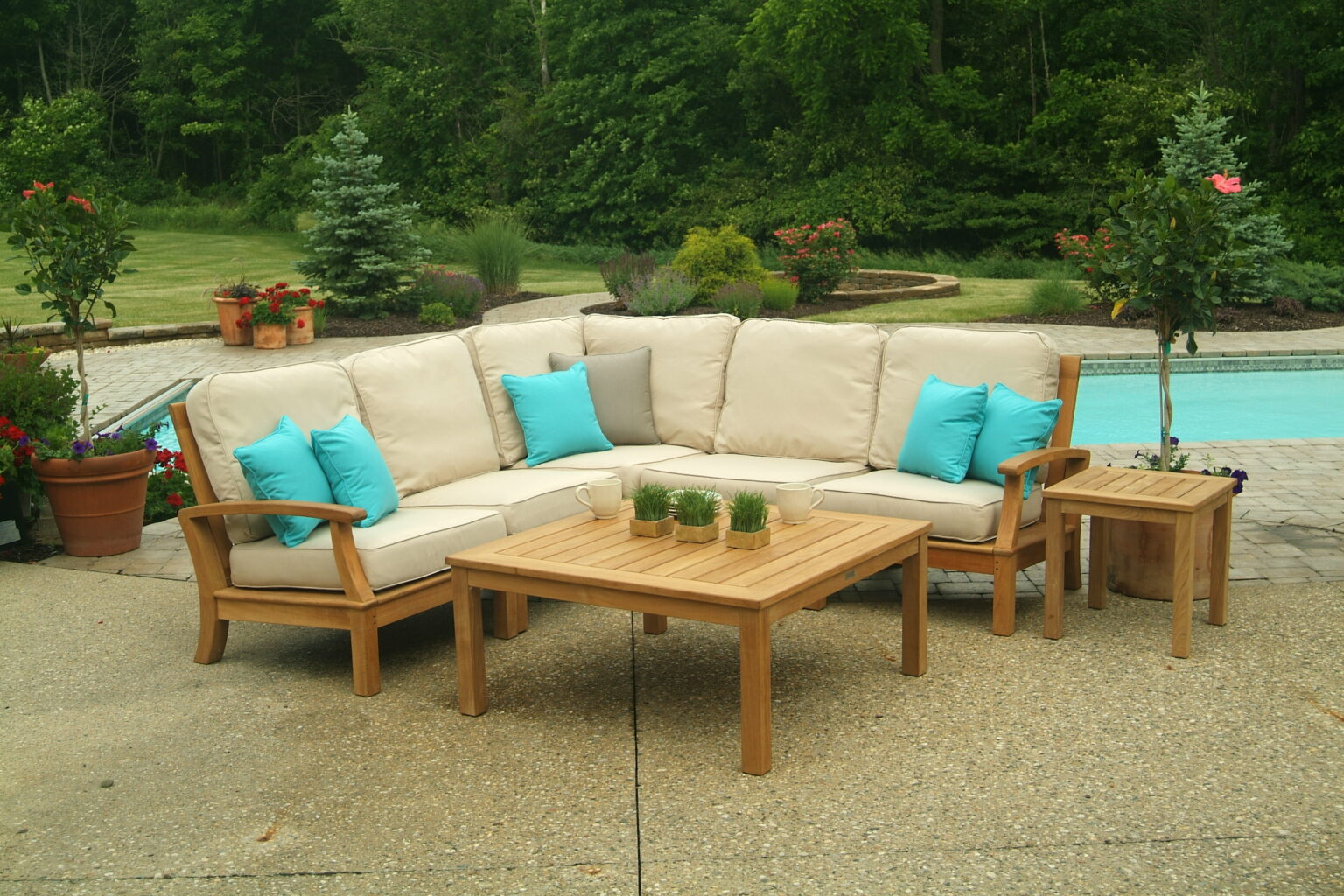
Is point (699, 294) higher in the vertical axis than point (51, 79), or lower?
lower

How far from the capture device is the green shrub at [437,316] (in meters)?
14.0

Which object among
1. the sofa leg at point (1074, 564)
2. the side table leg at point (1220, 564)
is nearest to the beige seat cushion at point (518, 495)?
the sofa leg at point (1074, 564)

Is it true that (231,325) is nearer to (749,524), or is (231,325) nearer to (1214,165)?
(749,524)

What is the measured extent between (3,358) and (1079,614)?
4.94 m

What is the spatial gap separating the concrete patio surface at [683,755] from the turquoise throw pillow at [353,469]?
57cm

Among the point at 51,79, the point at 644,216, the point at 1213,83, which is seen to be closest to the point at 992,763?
the point at 1213,83

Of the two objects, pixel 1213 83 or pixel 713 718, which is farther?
pixel 1213 83

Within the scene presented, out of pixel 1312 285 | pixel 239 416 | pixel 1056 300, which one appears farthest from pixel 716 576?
pixel 1312 285

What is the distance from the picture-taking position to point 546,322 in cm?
599

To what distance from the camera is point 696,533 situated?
4.03m

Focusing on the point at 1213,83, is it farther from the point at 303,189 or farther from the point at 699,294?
the point at 303,189

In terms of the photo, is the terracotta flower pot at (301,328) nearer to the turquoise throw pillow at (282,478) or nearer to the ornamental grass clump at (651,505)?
the turquoise throw pillow at (282,478)

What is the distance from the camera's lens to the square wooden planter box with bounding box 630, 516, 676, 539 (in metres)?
4.12

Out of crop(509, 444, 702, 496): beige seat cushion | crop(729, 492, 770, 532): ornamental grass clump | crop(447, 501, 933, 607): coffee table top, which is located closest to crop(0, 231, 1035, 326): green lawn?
crop(509, 444, 702, 496): beige seat cushion
